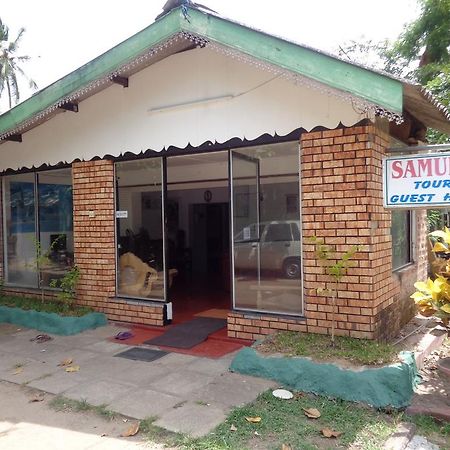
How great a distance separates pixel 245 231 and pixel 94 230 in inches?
101

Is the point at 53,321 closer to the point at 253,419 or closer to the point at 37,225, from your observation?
the point at 37,225

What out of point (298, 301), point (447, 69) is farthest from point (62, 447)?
point (447, 69)

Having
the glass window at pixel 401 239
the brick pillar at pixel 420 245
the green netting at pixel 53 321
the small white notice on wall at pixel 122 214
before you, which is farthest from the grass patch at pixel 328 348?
the small white notice on wall at pixel 122 214

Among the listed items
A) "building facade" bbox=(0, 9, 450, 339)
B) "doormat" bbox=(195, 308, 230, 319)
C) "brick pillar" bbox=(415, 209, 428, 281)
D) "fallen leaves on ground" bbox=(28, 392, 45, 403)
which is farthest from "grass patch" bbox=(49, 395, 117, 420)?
"brick pillar" bbox=(415, 209, 428, 281)

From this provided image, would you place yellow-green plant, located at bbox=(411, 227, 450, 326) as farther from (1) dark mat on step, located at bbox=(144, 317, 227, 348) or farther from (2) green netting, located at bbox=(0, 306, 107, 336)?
(2) green netting, located at bbox=(0, 306, 107, 336)

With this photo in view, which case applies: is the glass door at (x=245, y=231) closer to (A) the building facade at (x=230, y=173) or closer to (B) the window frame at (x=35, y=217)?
(A) the building facade at (x=230, y=173)

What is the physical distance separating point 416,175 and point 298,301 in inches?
76.1

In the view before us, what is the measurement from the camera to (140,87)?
656 centimetres

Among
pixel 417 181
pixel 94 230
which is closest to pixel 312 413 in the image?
pixel 417 181

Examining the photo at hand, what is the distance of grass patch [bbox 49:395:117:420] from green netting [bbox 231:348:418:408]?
148 centimetres

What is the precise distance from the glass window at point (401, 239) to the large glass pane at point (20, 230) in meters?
5.92

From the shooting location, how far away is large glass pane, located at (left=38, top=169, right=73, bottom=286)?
761 cm

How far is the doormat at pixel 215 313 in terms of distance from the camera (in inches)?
279

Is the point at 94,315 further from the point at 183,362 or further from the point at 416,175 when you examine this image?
the point at 416,175
